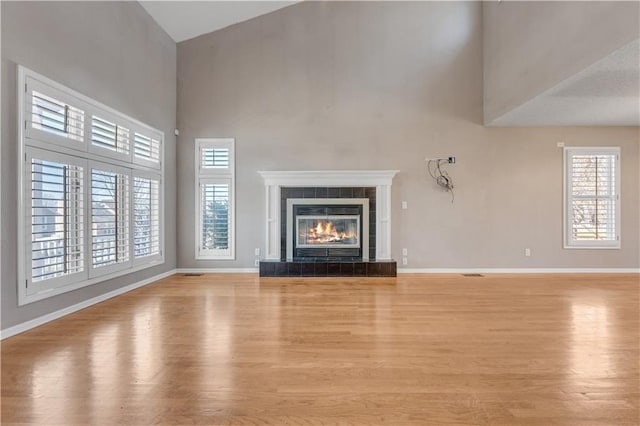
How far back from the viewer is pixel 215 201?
19.4 feet

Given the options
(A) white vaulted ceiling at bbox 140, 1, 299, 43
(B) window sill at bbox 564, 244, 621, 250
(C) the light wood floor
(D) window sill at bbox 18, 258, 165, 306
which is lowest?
(C) the light wood floor

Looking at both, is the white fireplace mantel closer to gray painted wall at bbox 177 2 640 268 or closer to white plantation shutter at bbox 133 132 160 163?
gray painted wall at bbox 177 2 640 268

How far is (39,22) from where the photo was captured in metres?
3.14

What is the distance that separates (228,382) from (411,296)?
2790 millimetres

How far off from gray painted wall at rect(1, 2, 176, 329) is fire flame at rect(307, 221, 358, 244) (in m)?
2.47

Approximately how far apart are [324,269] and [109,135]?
359 cm

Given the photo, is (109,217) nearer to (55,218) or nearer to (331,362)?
(55,218)

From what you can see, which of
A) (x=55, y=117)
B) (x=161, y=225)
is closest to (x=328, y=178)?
(x=161, y=225)

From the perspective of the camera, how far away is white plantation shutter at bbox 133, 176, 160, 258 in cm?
473

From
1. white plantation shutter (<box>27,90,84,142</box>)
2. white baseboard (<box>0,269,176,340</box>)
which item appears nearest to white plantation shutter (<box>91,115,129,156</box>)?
white plantation shutter (<box>27,90,84,142</box>)

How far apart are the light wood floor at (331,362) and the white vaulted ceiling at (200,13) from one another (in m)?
4.31

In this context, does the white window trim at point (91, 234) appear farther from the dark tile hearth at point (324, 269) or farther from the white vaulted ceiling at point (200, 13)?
the white vaulted ceiling at point (200, 13)

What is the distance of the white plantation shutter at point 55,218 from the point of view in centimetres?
306

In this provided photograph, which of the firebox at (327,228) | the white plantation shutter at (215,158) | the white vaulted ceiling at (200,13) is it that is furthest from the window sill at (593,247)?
the white vaulted ceiling at (200,13)
